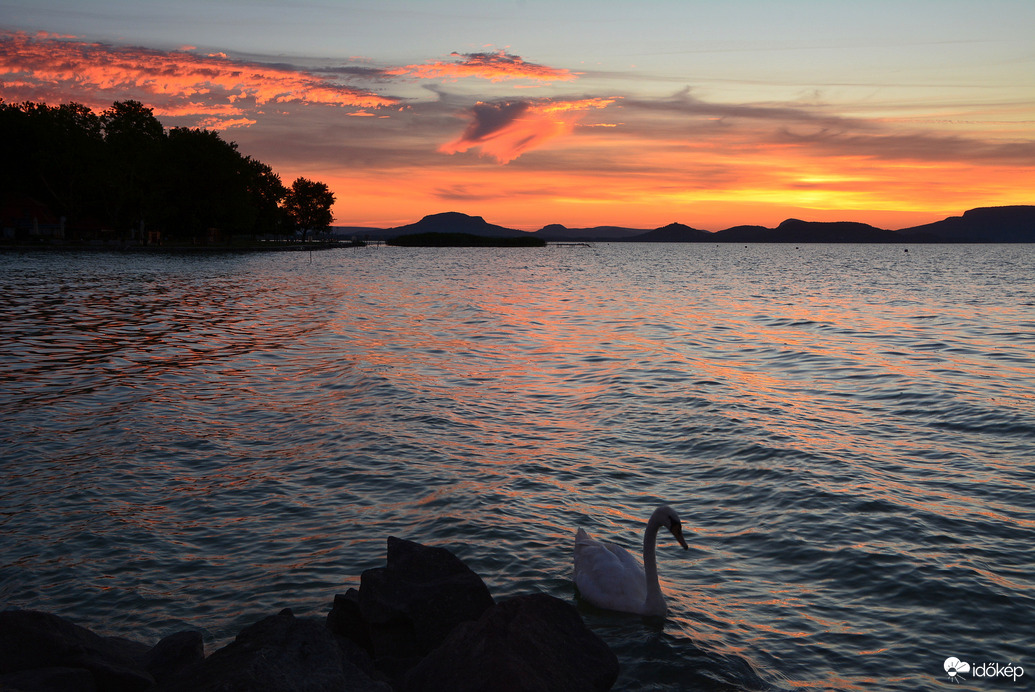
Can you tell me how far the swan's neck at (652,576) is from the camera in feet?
25.6

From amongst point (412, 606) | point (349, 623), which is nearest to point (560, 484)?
point (412, 606)

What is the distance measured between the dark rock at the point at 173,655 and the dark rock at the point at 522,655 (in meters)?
1.92

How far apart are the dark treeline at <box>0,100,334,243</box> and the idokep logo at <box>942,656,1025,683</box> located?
352 ft

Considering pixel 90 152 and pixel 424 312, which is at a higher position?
pixel 90 152

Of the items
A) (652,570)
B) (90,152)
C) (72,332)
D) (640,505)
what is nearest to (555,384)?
(640,505)

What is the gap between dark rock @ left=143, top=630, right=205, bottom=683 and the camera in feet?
19.6

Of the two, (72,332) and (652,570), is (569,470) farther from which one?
(72,332)

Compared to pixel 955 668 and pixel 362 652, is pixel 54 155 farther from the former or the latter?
pixel 955 668

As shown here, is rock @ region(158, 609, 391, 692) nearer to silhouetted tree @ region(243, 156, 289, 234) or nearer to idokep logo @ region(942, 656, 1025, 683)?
idokep logo @ region(942, 656, 1025, 683)

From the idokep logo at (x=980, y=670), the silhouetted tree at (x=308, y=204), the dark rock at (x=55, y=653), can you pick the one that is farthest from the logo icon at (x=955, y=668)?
the silhouetted tree at (x=308, y=204)

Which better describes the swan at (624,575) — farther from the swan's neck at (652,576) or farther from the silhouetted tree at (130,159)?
the silhouetted tree at (130,159)

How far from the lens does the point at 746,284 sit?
74812mm

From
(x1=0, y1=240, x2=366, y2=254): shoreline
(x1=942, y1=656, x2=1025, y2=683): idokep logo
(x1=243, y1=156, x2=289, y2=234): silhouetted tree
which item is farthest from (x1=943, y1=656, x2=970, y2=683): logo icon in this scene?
(x1=243, y1=156, x2=289, y2=234): silhouetted tree

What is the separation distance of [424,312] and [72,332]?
17805 mm
